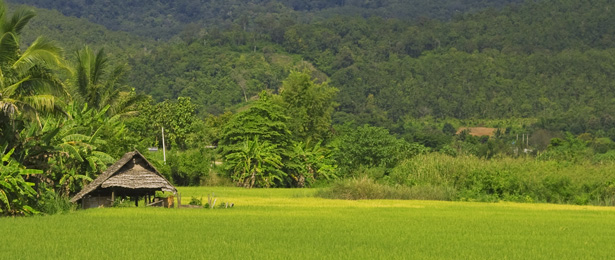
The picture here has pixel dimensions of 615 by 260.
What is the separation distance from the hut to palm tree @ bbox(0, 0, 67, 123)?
141 inches

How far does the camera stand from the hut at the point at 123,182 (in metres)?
28.0

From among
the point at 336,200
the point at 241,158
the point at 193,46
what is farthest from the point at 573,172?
the point at 193,46

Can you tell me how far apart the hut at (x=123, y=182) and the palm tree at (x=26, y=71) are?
3.58 m

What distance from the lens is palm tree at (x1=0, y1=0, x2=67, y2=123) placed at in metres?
24.3

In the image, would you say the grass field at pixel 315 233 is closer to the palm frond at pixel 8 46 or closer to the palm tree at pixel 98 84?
the palm frond at pixel 8 46

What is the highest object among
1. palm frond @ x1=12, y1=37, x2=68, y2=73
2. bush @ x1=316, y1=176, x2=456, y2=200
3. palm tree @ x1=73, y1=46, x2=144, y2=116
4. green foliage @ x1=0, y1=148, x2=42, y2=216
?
palm frond @ x1=12, y1=37, x2=68, y2=73

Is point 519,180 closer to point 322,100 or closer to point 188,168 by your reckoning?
point 188,168

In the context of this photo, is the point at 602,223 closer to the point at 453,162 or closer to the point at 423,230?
the point at 423,230

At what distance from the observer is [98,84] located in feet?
135

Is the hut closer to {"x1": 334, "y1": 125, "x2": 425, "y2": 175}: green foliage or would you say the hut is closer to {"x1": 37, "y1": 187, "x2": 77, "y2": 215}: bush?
{"x1": 37, "y1": 187, "x2": 77, "y2": 215}: bush

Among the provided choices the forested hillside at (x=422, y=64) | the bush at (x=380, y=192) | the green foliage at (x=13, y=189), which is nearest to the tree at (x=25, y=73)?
the green foliage at (x=13, y=189)

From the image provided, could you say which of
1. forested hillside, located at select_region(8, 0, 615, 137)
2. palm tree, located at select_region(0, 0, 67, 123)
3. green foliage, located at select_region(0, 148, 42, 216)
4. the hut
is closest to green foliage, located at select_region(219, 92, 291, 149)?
the hut

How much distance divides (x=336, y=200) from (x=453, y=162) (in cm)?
595

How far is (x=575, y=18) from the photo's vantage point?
163m
